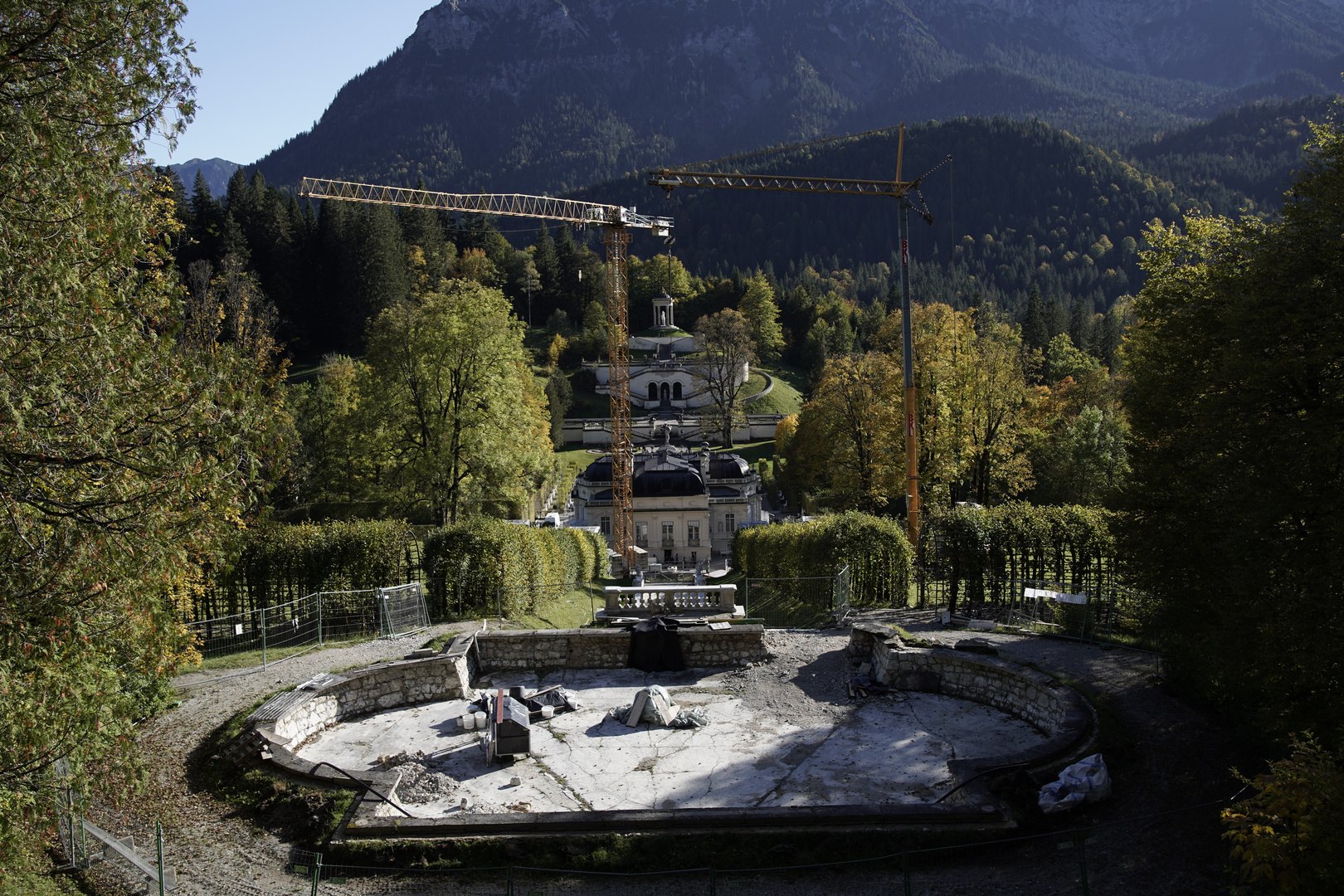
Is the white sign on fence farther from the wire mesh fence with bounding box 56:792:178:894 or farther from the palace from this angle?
the palace

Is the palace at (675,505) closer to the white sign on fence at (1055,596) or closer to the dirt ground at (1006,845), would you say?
the white sign on fence at (1055,596)

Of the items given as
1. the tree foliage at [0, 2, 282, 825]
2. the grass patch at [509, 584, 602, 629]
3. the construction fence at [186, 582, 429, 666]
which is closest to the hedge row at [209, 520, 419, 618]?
the construction fence at [186, 582, 429, 666]

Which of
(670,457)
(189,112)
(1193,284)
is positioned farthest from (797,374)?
(189,112)

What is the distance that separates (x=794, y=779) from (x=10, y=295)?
10879mm

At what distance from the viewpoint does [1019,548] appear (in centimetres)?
2339

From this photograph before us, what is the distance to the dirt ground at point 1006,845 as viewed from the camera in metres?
9.04

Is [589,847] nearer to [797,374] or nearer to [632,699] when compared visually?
[632,699]

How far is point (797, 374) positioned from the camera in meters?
104

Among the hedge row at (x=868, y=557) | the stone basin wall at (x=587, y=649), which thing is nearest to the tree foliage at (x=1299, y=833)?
the stone basin wall at (x=587, y=649)

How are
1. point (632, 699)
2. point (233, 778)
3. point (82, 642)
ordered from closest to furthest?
1. point (82, 642)
2. point (233, 778)
3. point (632, 699)

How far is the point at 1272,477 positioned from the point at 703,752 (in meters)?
8.75

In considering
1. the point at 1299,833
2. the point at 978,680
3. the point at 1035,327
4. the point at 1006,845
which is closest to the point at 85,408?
the point at 1006,845

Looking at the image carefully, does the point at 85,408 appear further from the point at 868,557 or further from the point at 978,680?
the point at 868,557

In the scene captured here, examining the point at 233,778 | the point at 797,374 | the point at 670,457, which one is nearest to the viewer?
the point at 233,778
